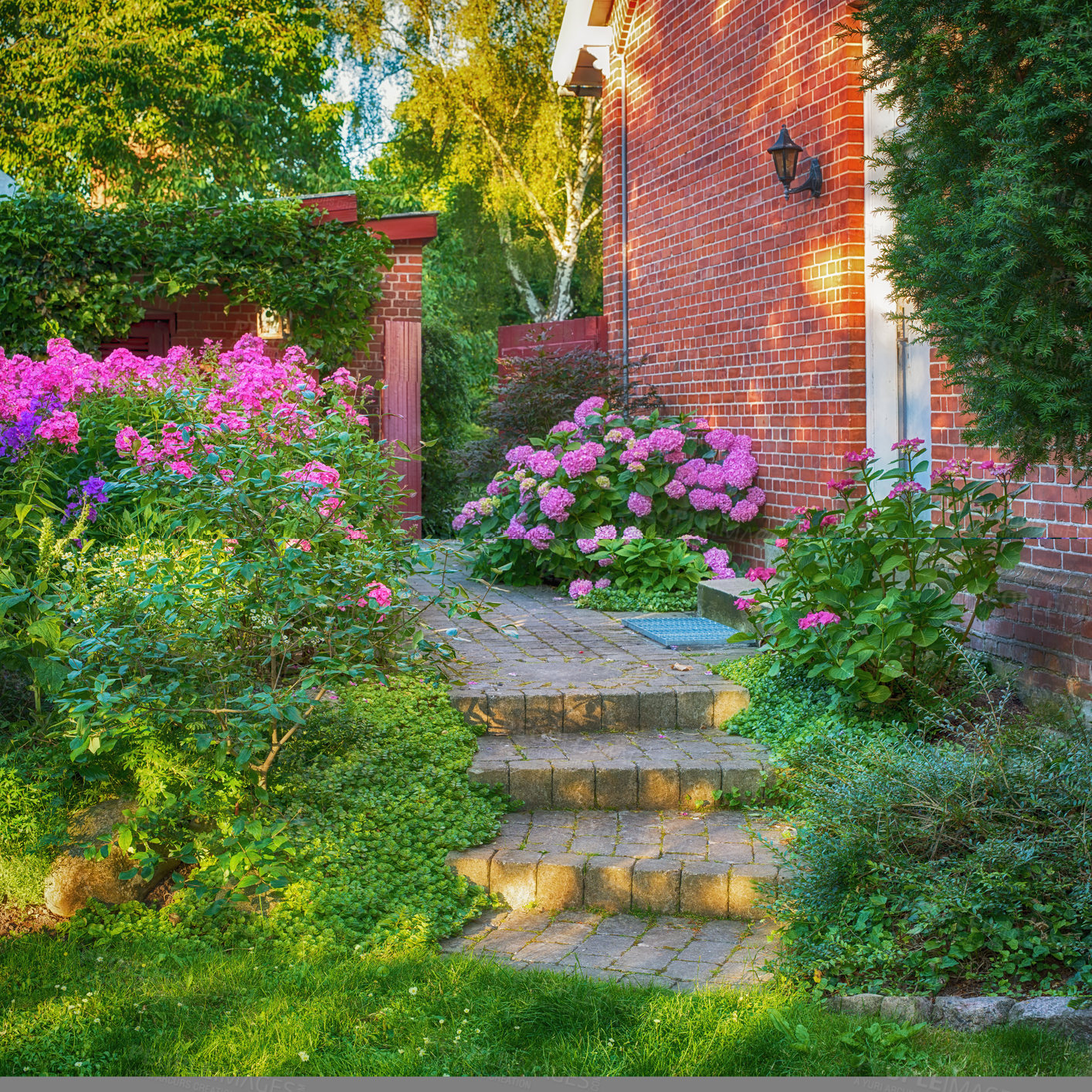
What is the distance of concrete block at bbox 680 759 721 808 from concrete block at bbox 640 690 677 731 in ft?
1.97

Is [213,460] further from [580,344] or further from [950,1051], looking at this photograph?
[580,344]

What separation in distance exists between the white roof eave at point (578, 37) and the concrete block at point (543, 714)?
25.6 ft

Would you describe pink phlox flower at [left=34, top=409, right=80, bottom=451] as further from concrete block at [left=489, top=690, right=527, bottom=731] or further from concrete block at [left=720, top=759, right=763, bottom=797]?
concrete block at [left=720, top=759, right=763, bottom=797]

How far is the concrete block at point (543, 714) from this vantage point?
4.84 meters

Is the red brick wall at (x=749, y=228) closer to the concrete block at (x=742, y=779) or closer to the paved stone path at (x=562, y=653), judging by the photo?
the paved stone path at (x=562, y=653)

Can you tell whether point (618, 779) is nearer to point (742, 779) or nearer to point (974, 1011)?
point (742, 779)

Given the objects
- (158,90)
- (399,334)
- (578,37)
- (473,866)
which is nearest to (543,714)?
(473,866)

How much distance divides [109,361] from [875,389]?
13.9 feet

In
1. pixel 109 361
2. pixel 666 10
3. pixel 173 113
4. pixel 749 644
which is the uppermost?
pixel 173 113

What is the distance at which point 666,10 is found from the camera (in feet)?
30.1

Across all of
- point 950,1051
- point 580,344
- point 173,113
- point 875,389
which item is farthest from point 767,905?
point 173,113

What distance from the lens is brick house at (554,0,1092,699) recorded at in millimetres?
4926

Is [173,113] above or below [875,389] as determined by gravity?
above

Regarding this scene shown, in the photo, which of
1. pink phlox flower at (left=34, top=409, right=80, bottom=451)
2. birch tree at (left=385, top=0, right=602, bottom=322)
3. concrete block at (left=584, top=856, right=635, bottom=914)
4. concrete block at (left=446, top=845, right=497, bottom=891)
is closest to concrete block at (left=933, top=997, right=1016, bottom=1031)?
concrete block at (left=584, top=856, right=635, bottom=914)
